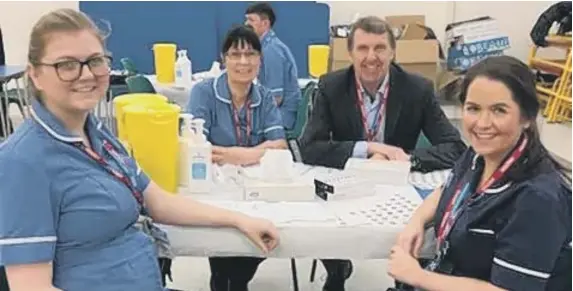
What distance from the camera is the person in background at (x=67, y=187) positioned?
136cm

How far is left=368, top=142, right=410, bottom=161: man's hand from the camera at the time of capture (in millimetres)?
2244

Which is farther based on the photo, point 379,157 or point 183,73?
point 183,73

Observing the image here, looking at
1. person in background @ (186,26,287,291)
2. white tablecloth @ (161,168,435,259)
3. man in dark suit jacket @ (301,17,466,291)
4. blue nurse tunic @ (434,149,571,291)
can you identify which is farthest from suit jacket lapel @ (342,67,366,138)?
blue nurse tunic @ (434,149,571,291)

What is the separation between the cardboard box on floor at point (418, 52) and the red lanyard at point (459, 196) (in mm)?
3991

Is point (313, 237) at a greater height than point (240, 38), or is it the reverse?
point (240, 38)

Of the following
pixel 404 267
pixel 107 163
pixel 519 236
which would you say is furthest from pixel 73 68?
pixel 519 236

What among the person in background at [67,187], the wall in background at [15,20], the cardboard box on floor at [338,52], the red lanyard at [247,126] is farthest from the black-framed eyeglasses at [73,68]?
the wall in background at [15,20]

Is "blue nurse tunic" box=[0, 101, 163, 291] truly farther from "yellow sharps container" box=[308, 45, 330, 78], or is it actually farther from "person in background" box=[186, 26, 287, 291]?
"yellow sharps container" box=[308, 45, 330, 78]

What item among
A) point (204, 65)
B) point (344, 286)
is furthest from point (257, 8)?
point (344, 286)

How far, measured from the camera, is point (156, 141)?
1.95 m

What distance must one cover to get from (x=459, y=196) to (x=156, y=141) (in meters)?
0.82

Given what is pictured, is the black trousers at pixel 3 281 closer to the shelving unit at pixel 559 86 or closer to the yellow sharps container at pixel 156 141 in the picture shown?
the yellow sharps container at pixel 156 141

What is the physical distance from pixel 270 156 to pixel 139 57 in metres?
4.19

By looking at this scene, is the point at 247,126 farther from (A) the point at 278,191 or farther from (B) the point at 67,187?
(B) the point at 67,187
